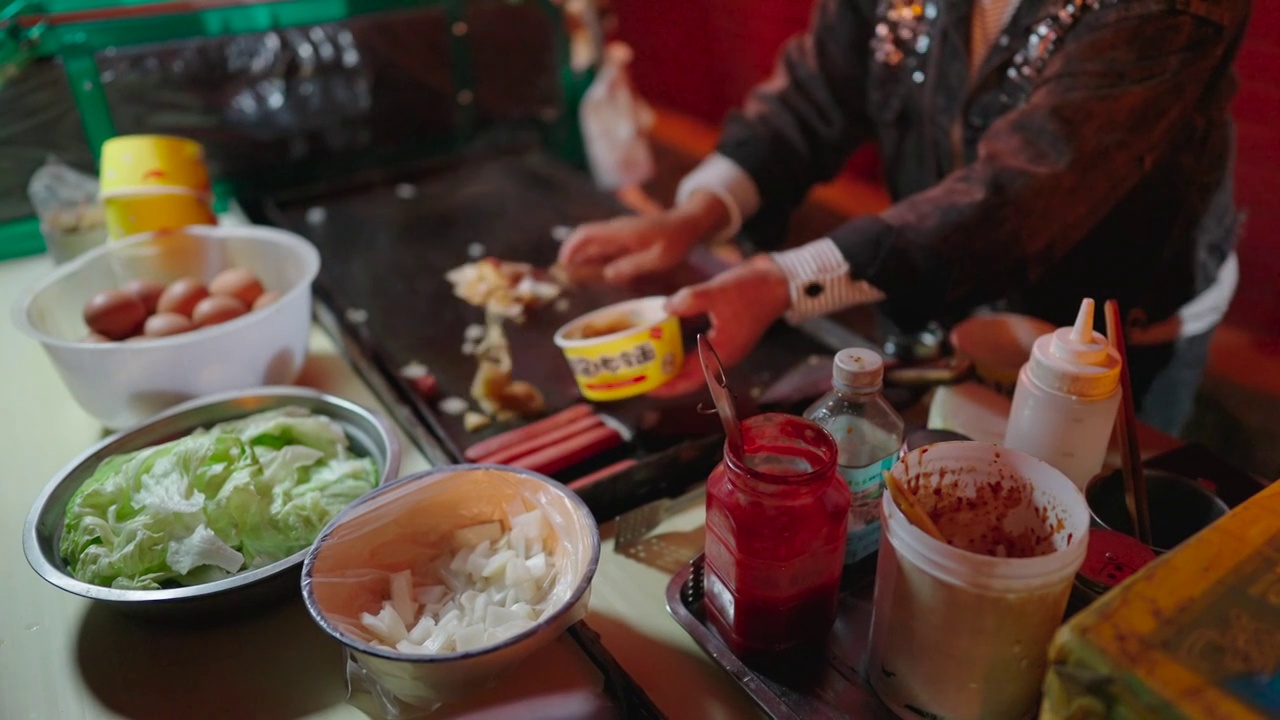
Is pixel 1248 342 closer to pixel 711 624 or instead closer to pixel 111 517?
pixel 711 624

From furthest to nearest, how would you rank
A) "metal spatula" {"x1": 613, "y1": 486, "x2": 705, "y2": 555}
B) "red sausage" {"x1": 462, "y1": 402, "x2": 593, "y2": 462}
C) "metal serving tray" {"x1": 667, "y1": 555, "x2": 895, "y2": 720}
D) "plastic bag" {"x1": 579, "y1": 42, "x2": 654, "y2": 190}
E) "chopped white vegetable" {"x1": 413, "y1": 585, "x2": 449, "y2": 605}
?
"plastic bag" {"x1": 579, "y1": 42, "x2": 654, "y2": 190} < "red sausage" {"x1": 462, "y1": 402, "x2": 593, "y2": 462} < "metal spatula" {"x1": 613, "y1": 486, "x2": 705, "y2": 555} < "chopped white vegetable" {"x1": 413, "y1": 585, "x2": 449, "y2": 605} < "metal serving tray" {"x1": 667, "y1": 555, "x2": 895, "y2": 720}

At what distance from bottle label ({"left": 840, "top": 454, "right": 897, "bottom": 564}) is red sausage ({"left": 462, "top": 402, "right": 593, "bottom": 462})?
431 millimetres

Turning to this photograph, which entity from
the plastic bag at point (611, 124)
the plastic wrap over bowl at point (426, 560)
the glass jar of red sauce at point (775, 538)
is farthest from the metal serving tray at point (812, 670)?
the plastic bag at point (611, 124)

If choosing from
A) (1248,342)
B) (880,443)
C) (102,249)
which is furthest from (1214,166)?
(102,249)

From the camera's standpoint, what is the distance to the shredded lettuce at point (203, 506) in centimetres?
88

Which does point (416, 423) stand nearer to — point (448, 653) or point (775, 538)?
point (448, 653)

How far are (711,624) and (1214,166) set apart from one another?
1094 mm

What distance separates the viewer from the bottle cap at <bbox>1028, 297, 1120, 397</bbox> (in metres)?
0.80

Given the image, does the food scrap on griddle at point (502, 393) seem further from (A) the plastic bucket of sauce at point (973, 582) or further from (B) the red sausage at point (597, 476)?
(A) the plastic bucket of sauce at point (973, 582)

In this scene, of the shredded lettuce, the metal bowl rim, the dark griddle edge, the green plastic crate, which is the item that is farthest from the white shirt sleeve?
the green plastic crate

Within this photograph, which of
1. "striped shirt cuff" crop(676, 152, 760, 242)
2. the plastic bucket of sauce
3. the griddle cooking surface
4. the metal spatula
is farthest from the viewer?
"striped shirt cuff" crop(676, 152, 760, 242)

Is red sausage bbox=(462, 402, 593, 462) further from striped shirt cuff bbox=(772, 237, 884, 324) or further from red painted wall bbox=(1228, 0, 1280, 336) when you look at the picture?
red painted wall bbox=(1228, 0, 1280, 336)

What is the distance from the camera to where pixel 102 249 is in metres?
1.36

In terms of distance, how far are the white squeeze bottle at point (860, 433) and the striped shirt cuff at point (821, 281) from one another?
1.21 feet
